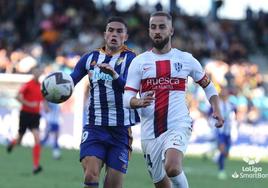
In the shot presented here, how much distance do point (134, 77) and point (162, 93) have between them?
0.35 metres

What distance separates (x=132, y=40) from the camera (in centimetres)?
3116

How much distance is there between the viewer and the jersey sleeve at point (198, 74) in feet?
32.9

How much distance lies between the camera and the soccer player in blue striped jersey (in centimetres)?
1011

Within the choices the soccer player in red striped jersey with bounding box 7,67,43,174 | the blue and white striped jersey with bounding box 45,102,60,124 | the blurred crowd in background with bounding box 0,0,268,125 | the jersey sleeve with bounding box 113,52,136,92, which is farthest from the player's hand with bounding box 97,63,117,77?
the blurred crowd in background with bounding box 0,0,268,125

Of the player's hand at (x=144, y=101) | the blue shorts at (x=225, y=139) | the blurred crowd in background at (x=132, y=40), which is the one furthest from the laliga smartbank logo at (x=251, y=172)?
the player's hand at (x=144, y=101)

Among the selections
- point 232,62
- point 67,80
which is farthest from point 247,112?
point 67,80

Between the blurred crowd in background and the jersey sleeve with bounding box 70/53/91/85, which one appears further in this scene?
the blurred crowd in background

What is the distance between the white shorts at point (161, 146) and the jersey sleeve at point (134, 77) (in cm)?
61

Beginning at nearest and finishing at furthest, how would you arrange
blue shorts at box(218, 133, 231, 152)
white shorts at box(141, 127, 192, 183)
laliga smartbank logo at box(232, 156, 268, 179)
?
white shorts at box(141, 127, 192, 183) → laliga smartbank logo at box(232, 156, 268, 179) → blue shorts at box(218, 133, 231, 152)

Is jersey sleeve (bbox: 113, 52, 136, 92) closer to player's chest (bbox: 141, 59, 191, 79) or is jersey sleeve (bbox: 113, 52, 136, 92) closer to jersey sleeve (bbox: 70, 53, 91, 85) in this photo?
player's chest (bbox: 141, 59, 191, 79)

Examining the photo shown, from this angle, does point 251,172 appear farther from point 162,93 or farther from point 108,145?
point 162,93

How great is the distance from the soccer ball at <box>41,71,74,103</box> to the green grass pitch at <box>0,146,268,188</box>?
4460 millimetres

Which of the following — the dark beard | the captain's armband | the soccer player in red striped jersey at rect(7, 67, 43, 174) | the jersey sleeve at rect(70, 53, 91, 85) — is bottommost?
the soccer player in red striped jersey at rect(7, 67, 43, 174)

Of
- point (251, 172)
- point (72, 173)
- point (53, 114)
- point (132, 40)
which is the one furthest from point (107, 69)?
point (132, 40)
